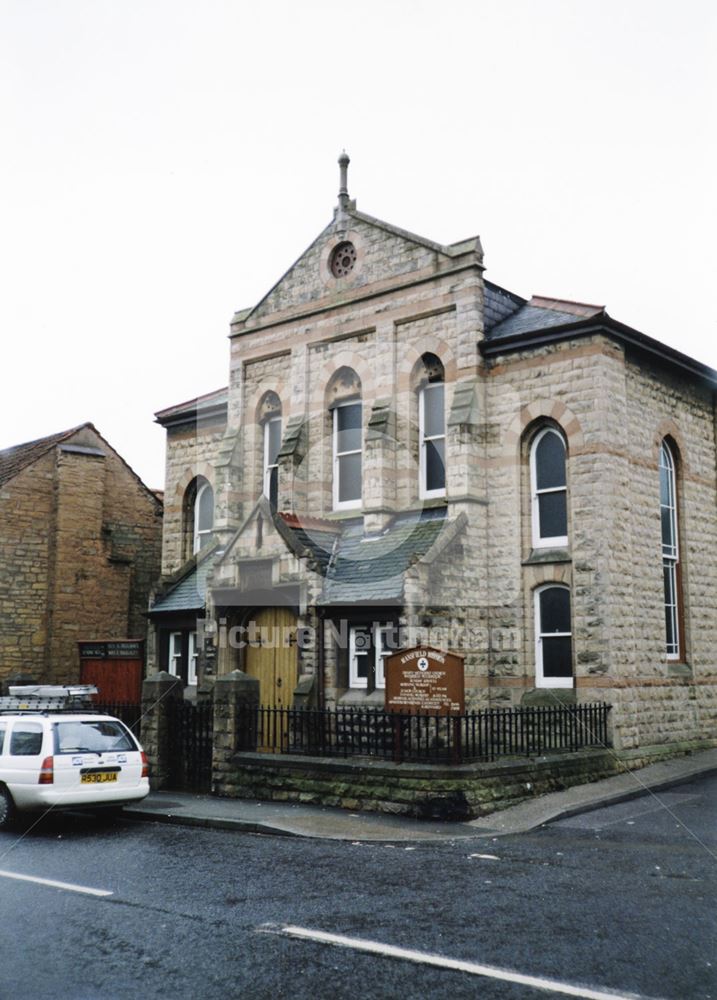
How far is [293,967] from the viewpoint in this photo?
6.78m

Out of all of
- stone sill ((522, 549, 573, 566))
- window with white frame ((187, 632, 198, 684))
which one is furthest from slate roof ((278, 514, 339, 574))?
window with white frame ((187, 632, 198, 684))

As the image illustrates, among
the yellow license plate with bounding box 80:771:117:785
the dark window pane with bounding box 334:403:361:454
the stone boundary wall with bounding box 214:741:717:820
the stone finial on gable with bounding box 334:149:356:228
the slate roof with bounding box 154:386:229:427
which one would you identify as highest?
the stone finial on gable with bounding box 334:149:356:228

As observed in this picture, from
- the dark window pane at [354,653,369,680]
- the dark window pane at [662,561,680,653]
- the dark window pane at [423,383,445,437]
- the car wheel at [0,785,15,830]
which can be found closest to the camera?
the car wheel at [0,785,15,830]

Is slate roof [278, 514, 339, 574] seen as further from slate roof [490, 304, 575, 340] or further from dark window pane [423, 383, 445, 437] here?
slate roof [490, 304, 575, 340]

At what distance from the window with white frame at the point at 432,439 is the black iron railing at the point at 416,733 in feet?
17.8

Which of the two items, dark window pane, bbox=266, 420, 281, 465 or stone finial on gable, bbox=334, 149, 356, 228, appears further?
dark window pane, bbox=266, 420, 281, 465

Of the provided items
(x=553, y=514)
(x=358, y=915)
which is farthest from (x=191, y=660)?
(x=358, y=915)

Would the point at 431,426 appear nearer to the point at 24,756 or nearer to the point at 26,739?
the point at 26,739

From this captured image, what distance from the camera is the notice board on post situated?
71.1 feet

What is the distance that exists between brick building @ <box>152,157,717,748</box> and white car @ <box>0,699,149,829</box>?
4.97m

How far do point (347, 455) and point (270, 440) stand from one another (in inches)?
113

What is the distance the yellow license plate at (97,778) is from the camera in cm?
1338

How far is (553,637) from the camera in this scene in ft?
62.1

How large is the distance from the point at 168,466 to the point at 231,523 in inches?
179
